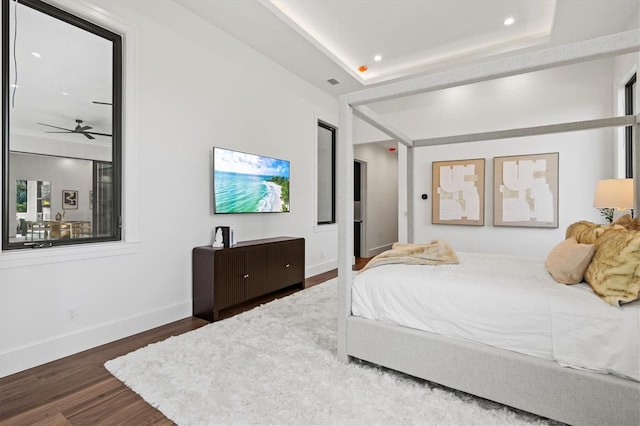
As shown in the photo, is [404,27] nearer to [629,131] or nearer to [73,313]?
[629,131]

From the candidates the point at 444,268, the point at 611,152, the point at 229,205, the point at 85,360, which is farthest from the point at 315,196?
the point at 611,152

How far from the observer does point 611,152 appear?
4.01 meters

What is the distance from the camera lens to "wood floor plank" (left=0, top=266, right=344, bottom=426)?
163 cm

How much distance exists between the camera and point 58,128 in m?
2.40

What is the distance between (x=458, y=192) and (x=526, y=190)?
0.88 meters

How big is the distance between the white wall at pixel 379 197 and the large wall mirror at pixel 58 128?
15.1 ft

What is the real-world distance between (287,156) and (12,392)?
353cm

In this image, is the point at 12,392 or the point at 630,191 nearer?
the point at 12,392

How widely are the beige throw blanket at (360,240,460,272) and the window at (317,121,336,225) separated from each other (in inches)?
122

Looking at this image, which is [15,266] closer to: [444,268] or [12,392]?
[12,392]

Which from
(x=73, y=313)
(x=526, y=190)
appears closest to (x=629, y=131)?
(x=526, y=190)

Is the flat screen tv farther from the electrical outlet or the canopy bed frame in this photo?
the canopy bed frame

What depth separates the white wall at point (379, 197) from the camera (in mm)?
6879

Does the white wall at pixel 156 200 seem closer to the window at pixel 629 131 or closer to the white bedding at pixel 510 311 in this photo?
the white bedding at pixel 510 311
